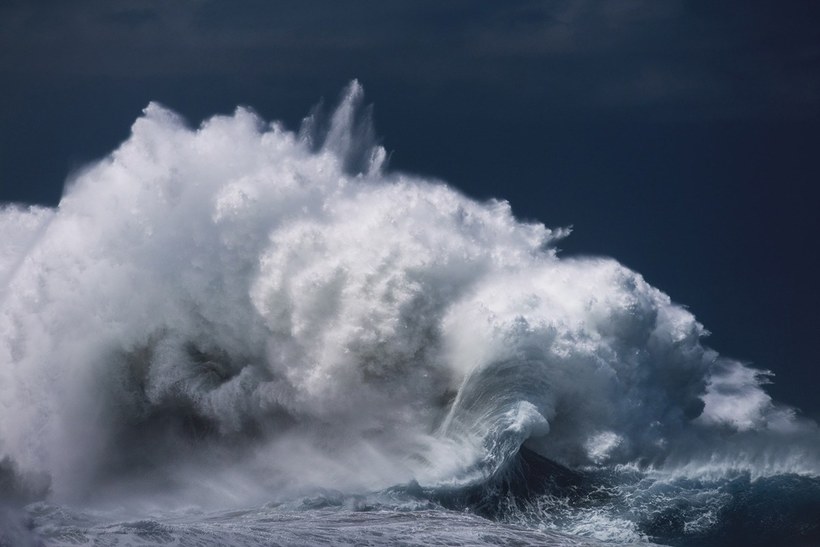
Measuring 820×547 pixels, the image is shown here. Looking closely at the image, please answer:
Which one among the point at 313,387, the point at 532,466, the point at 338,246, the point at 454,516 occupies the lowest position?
the point at 454,516

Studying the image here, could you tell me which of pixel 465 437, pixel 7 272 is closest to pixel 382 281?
pixel 465 437

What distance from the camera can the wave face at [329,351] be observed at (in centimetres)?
2300

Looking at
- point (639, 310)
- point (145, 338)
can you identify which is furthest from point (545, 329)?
point (145, 338)

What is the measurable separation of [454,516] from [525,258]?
10.1 m

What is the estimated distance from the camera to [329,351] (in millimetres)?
25062

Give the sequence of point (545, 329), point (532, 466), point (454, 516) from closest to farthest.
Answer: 1. point (454, 516)
2. point (532, 466)
3. point (545, 329)

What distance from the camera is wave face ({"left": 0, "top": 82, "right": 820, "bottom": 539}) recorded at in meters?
23.0

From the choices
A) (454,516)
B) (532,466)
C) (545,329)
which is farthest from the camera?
(545,329)

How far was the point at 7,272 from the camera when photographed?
2706 cm

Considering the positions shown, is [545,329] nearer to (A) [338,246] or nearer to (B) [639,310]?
(B) [639,310]

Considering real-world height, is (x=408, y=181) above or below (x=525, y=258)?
above

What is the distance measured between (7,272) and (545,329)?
52.1 feet

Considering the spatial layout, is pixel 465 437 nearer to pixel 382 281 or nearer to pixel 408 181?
pixel 382 281

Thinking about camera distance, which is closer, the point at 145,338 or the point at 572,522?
the point at 572,522
